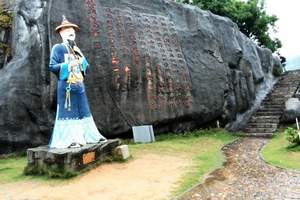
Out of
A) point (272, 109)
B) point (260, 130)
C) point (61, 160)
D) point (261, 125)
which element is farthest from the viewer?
point (272, 109)

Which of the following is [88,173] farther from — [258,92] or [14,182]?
[258,92]

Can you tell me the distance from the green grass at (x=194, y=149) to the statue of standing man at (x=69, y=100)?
1.97m

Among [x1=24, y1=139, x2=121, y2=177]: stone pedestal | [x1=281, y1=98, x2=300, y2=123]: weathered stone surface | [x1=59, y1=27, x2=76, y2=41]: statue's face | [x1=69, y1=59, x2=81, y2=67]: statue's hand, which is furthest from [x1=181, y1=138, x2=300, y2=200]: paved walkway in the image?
[x1=281, y1=98, x2=300, y2=123]: weathered stone surface

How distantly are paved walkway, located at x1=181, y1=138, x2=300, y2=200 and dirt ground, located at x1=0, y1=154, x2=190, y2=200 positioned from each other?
671mm

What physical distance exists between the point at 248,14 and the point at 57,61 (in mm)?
18836

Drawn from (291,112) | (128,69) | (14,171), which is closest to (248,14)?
(291,112)

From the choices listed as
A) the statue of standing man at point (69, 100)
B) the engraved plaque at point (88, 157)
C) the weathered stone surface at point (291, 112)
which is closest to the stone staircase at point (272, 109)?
the weathered stone surface at point (291, 112)

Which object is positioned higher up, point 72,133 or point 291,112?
point 291,112

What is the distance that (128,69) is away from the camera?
12.4 metres

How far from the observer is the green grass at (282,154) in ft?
30.7

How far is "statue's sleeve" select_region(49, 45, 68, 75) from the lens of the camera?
8.78 m

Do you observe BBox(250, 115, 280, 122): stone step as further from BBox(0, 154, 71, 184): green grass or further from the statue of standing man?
BBox(0, 154, 71, 184): green grass

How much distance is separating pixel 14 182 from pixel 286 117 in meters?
11.8

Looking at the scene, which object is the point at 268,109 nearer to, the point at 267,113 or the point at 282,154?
the point at 267,113
